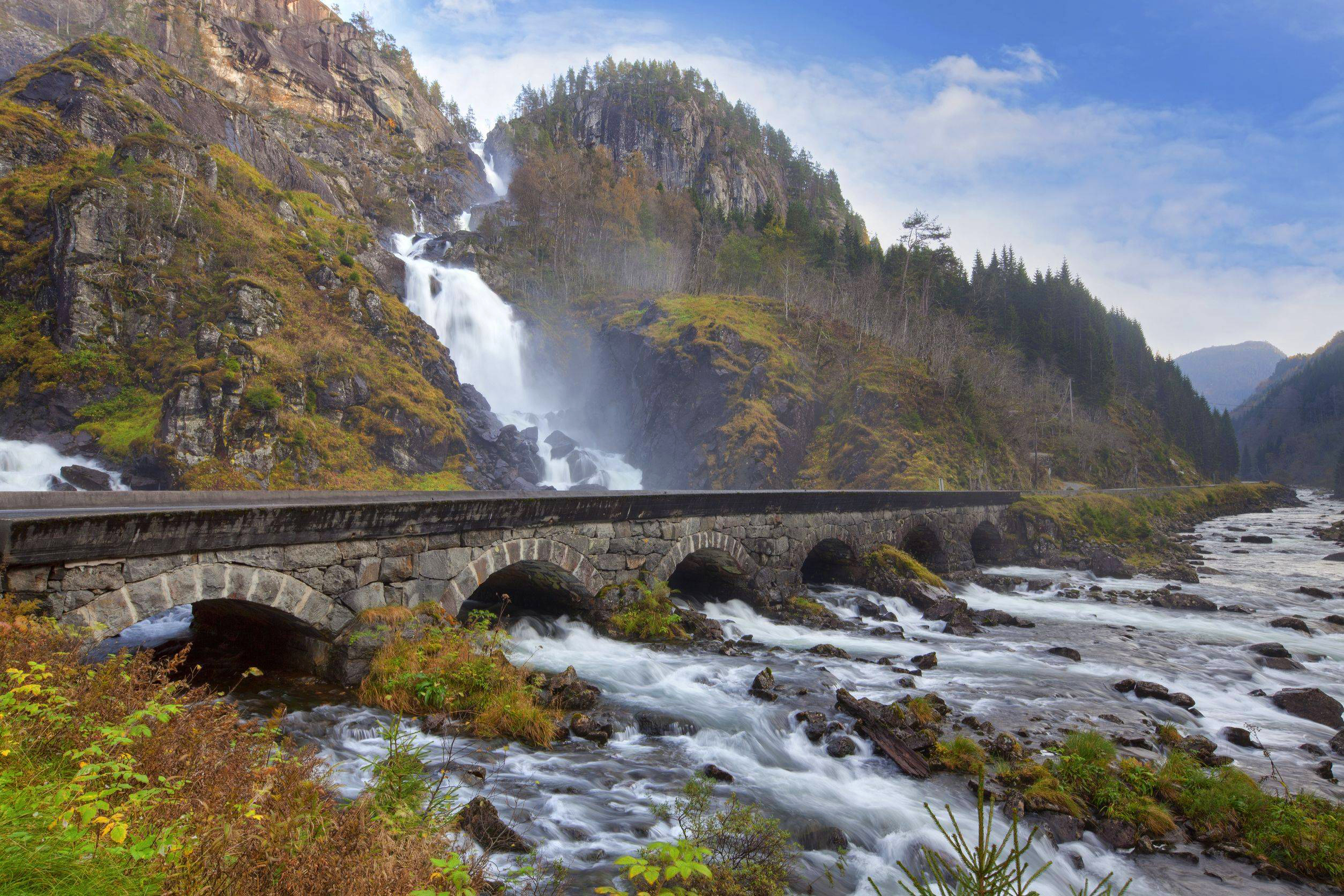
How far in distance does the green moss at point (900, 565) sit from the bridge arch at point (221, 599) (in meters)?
15.7

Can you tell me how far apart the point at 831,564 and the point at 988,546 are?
44.5 ft

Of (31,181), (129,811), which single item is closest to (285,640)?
(129,811)

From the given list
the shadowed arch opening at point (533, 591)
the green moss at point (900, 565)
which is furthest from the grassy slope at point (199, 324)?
the green moss at point (900, 565)

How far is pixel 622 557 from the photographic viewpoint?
41.9ft

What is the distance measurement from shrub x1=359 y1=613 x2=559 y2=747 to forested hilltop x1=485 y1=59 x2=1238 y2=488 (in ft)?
103

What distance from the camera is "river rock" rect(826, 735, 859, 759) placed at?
806 cm

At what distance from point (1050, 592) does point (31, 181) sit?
44199 millimetres

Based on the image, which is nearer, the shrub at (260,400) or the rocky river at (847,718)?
the rocky river at (847,718)

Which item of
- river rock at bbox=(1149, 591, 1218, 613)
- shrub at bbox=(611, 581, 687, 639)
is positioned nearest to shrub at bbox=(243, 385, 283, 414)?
shrub at bbox=(611, 581, 687, 639)

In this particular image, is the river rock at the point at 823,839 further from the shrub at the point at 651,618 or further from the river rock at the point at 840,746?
the shrub at the point at 651,618

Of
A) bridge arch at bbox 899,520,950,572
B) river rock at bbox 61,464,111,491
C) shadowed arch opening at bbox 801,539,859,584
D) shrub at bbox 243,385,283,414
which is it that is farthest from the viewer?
shrub at bbox 243,385,283,414

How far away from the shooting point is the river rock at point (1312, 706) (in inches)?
408

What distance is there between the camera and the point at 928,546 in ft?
82.3

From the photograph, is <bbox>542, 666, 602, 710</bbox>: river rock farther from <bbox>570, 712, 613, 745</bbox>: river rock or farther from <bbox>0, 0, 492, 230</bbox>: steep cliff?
<bbox>0, 0, 492, 230</bbox>: steep cliff
